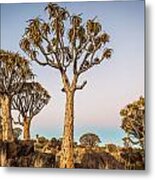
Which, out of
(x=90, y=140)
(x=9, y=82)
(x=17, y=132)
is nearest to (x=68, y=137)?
(x=90, y=140)

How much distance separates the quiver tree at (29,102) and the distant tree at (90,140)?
0.68 feet

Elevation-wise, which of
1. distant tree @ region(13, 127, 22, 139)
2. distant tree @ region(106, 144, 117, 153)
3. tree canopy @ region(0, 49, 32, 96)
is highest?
tree canopy @ region(0, 49, 32, 96)

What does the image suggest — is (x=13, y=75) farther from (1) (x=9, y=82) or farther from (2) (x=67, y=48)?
(2) (x=67, y=48)

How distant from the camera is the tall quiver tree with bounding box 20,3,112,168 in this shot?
2.00m

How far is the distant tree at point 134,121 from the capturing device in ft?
6.41

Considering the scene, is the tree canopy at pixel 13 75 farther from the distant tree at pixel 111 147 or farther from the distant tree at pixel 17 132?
the distant tree at pixel 111 147

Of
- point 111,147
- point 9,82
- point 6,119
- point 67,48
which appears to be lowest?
point 111,147

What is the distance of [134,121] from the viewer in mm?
1965

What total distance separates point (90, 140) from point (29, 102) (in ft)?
0.94

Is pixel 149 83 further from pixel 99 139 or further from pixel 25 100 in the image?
pixel 25 100

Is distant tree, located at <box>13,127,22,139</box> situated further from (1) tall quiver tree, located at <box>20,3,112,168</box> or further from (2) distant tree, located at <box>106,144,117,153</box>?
(2) distant tree, located at <box>106,144,117,153</box>

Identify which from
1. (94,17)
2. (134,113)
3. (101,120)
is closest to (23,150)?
(101,120)

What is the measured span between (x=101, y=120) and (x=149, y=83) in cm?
23

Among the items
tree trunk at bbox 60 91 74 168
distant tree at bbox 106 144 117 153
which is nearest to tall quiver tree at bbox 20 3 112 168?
tree trunk at bbox 60 91 74 168
